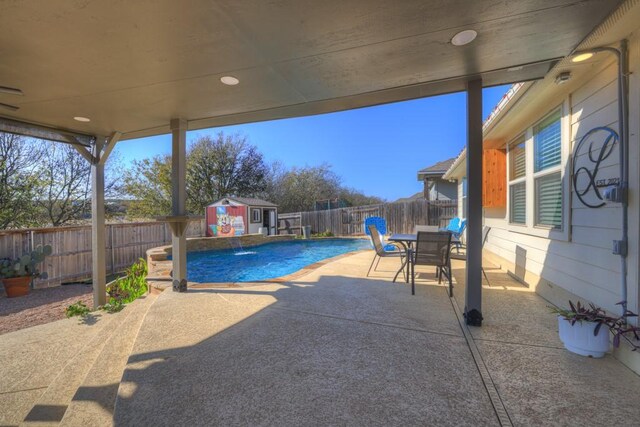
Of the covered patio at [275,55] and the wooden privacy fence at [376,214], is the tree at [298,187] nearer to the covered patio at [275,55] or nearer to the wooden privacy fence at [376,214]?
the wooden privacy fence at [376,214]

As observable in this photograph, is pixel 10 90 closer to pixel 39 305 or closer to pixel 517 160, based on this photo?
pixel 39 305

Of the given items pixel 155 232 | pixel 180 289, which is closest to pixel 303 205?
pixel 155 232

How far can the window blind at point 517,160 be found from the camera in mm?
4449

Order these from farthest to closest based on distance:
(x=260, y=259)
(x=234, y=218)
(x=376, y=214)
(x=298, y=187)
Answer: (x=298, y=187), (x=234, y=218), (x=376, y=214), (x=260, y=259)

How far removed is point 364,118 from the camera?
26984 millimetres

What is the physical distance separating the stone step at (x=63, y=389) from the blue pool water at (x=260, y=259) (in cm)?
446

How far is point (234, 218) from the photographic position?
15.1 metres

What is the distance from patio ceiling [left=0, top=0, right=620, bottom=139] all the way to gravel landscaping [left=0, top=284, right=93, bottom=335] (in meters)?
3.16

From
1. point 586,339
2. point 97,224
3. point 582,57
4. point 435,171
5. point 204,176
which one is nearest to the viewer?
point 586,339

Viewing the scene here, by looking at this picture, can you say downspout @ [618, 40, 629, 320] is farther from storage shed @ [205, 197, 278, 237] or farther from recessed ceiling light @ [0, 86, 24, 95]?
storage shed @ [205, 197, 278, 237]

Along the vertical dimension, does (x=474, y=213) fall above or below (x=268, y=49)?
below

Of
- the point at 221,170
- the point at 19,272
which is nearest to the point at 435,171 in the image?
the point at 19,272

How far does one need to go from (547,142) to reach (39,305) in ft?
27.8

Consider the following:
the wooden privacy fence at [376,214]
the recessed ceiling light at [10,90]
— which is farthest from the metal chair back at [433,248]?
the wooden privacy fence at [376,214]
